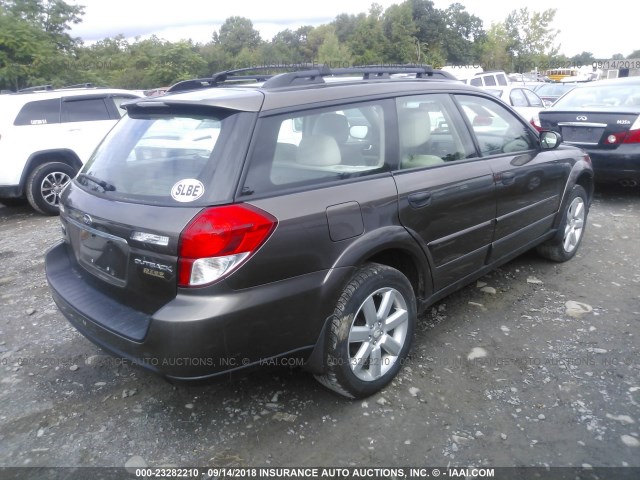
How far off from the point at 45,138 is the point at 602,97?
7939 mm

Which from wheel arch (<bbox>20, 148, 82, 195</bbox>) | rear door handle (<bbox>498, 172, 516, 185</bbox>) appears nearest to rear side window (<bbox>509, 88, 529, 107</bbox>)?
rear door handle (<bbox>498, 172, 516, 185</bbox>)

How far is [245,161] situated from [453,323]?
213cm

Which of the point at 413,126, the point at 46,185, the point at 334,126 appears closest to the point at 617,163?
the point at 413,126

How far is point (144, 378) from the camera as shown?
317 cm

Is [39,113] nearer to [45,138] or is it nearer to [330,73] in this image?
[45,138]

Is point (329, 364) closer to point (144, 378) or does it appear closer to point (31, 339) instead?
point (144, 378)

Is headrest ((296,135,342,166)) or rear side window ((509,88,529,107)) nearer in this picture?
headrest ((296,135,342,166))

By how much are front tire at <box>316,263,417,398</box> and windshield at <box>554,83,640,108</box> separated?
5.92 metres

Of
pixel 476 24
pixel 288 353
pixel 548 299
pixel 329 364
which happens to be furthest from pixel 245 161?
pixel 476 24

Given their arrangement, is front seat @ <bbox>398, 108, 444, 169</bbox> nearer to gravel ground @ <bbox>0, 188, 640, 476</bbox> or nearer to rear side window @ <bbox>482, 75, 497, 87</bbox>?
gravel ground @ <bbox>0, 188, 640, 476</bbox>

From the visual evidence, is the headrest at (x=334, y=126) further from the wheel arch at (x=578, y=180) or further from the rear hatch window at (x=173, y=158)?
the wheel arch at (x=578, y=180)

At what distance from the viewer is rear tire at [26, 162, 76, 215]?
7195 mm

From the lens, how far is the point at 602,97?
7.57 meters

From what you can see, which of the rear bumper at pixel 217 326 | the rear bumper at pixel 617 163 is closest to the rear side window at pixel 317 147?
the rear bumper at pixel 217 326
